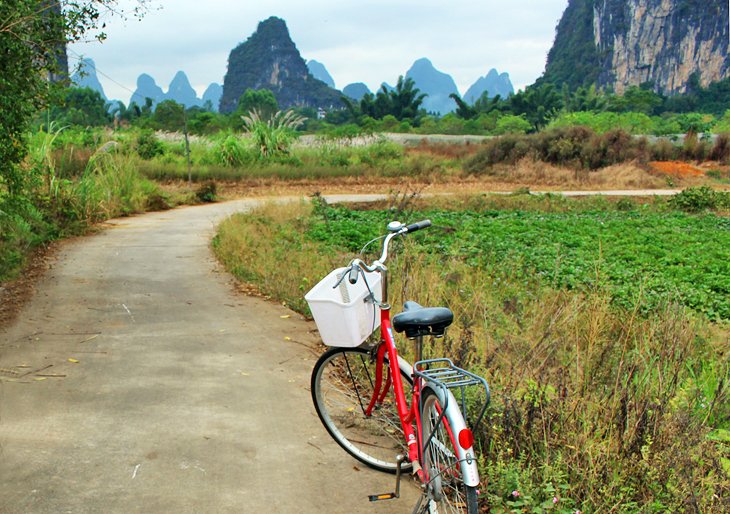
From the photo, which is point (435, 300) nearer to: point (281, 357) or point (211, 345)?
point (281, 357)

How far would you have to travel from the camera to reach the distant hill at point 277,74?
132875mm

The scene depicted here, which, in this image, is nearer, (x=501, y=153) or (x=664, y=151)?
(x=501, y=153)

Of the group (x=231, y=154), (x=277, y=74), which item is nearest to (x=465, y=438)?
(x=231, y=154)

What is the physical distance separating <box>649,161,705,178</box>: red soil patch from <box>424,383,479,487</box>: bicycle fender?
3012 cm

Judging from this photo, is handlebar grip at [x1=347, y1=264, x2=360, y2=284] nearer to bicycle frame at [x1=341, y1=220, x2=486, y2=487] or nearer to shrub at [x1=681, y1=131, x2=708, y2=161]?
bicycle frame at [x1=341, y1=220, x2=486, y2=487]

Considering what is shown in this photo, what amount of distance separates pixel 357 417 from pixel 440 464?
1452mm

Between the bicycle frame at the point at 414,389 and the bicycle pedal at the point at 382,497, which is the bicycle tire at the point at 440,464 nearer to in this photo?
the bicycle frame at the point at 414,389

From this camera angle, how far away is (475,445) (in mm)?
4250

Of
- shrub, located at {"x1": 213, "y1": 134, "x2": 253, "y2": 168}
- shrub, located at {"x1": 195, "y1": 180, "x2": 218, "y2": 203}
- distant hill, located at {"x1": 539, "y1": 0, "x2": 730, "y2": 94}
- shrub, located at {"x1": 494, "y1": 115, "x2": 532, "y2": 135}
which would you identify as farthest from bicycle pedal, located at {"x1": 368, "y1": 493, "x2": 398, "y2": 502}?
distant hill, located at {"x1": 539, "y1": 0, "x2": 730, "y2": 94}

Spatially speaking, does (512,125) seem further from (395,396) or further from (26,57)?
(395,396)

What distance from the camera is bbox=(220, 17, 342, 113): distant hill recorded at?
133 meters

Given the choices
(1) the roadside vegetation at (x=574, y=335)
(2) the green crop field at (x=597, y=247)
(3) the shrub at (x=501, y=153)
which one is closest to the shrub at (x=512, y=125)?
(3) the shrub at (x=501, y=153)

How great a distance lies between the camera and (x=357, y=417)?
488cm

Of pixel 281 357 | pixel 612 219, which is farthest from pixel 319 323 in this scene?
pixel 612 219
